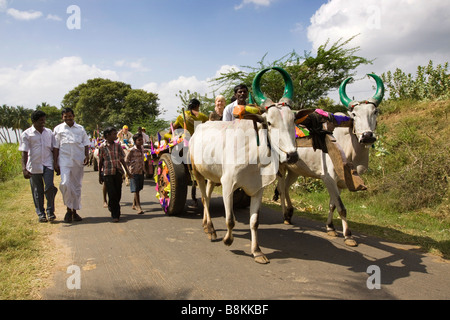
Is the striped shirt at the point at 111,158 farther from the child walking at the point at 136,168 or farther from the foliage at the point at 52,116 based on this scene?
the foliage at the point at 52,116

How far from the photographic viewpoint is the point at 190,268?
3732mm

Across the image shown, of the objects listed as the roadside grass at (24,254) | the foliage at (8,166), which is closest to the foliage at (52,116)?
the foliage at (8,166)

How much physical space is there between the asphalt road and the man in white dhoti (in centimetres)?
45

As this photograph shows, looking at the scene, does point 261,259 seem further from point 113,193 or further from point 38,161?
point 38,161

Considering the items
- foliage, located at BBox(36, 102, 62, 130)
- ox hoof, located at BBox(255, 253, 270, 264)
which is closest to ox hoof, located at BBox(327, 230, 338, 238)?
ox hoof, located at BBox(255, 253, 270, 264)

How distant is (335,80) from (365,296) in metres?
9.70

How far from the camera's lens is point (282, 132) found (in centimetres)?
380

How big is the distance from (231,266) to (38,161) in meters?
4.30

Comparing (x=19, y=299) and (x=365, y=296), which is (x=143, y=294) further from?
(x=365, y=296)

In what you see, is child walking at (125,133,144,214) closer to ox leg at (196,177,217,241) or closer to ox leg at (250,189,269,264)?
ox leg at (196,177,217,241)

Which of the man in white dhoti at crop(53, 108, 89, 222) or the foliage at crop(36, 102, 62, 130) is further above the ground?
the foliage at crop(36, 102, 62, 130)

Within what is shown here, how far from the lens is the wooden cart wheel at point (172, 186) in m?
5.89

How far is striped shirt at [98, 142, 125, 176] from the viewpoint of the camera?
19.8 ft

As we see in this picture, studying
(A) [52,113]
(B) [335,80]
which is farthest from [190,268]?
(A) [52,113]
